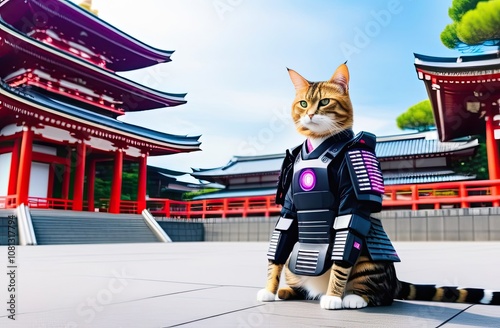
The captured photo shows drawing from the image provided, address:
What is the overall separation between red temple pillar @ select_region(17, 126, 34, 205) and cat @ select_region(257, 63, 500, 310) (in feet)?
41.3

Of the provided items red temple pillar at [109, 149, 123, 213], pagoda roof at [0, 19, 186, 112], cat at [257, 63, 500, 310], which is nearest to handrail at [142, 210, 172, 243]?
red temple pillar at [109, 149, 123, 213]

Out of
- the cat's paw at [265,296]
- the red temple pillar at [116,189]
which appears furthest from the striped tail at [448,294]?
Result: the red temple pillar at [116,189]

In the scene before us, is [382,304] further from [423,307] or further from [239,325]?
[239,325]

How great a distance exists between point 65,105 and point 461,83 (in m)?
12.5

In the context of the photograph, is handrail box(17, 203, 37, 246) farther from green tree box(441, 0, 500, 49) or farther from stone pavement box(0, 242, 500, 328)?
green tree box(441, 0, 500, 49)

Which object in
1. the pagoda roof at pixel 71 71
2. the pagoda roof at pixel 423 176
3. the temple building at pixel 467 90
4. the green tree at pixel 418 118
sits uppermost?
the green tree at pixel 418 118

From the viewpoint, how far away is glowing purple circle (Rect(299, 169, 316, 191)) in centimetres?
230

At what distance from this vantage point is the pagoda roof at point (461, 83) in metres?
12.0

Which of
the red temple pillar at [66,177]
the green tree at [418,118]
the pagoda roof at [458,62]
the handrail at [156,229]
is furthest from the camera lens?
the green tree at [418,118]

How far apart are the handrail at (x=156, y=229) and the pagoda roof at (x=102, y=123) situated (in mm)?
2981

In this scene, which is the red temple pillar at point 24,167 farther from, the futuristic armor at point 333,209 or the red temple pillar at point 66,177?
the futuristic armor at point 333,209

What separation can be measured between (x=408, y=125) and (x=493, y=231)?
61.1 ft

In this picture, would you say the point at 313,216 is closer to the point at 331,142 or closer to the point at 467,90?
the point at 331,142

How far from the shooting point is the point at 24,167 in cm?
1325
